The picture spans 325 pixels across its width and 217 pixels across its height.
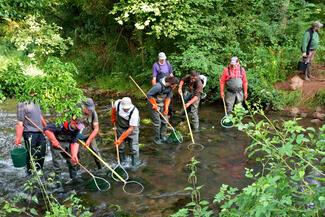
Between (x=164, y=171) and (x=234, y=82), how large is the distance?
3044mm

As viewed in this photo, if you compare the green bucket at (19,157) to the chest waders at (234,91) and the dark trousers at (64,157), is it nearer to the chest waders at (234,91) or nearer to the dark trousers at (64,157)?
the dark trousers at (64,157)

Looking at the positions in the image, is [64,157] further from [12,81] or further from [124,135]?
[12,81]

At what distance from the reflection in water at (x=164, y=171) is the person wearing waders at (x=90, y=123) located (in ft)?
3.06

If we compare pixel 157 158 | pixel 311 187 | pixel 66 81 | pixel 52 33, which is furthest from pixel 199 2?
pixel 311 187

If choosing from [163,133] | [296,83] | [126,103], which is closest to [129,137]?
[126,103]

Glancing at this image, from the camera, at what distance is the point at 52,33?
1259 cm

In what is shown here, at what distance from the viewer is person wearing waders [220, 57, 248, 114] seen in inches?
392

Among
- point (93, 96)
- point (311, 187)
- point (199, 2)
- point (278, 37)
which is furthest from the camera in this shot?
point (93, 96)

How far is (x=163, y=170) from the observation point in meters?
8.63

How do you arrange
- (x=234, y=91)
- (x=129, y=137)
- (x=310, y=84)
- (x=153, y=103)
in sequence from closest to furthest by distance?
1. (x=129, y=137)
2. (x=153, y=103)
3. (x=234, y=91)
4. (x=310, y=84)

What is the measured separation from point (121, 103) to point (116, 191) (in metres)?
1.76

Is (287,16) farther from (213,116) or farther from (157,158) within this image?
(157,158)

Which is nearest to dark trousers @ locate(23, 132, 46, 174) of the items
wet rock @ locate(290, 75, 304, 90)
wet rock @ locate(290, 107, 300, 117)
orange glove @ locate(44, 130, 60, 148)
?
orange glove @ locate(44, 130, 60, 148)

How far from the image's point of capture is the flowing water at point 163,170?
7.36 meters
